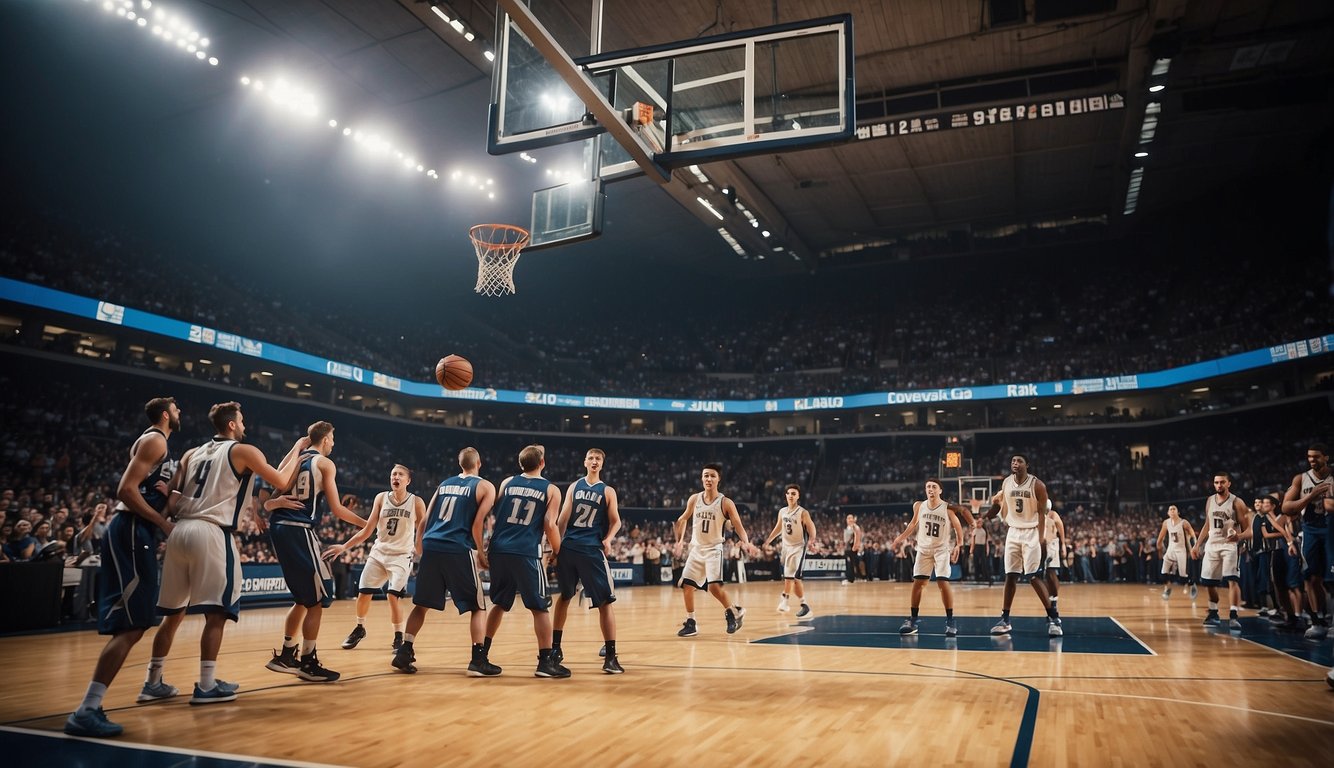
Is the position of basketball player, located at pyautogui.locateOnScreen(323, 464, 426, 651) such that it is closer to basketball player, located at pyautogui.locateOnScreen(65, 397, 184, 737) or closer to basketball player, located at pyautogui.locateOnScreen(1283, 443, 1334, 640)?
basketball player, located at pyautogui.locateOnScreen(65, 397, 184, 737)

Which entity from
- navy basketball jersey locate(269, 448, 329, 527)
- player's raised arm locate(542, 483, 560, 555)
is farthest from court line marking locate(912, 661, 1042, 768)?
navy basketball jersey locate(269, 448, 329, 527)

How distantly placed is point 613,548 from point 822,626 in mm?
17667

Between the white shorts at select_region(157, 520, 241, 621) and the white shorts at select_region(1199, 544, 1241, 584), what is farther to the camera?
A: the white shorts at select_region(1199, 544, 1241, 584)

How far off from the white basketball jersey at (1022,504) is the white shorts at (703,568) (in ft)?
12.7

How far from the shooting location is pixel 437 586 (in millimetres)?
6934

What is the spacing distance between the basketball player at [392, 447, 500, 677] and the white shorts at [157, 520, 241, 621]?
1.75 metres

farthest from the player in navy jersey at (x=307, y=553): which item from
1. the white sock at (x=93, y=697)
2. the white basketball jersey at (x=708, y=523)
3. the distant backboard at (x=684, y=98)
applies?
the white basketball jersey at (x=708, y=523)

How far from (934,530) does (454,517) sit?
659 cm

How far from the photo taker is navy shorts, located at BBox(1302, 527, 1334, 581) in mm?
8809

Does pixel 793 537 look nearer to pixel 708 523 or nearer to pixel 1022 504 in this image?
pixel 708 523

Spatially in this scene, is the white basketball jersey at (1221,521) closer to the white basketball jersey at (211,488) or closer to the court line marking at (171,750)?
the court line marking at (171,750)

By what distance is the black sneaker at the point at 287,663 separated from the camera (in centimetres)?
659

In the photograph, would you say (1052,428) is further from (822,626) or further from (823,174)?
(822,626)

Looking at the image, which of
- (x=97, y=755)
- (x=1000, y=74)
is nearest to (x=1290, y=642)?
(x=97, y=755)
